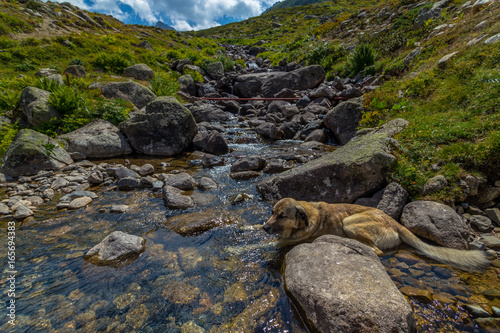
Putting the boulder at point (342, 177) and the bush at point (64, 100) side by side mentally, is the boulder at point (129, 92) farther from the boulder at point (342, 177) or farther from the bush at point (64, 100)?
the boulder at point (342, 177)

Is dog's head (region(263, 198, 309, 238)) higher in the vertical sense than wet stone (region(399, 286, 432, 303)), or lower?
higher

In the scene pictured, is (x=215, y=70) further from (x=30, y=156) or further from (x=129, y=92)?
(x=30, y=156)

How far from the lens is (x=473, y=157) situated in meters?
4.80

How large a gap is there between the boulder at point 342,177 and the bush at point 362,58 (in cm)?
1394

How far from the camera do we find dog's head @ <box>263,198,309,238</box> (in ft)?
Answer: 13.5

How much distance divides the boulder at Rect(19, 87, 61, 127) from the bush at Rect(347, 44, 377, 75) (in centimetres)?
2024

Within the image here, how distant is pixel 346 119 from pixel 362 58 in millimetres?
10089

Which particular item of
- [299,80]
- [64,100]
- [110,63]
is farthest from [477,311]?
[110,63]

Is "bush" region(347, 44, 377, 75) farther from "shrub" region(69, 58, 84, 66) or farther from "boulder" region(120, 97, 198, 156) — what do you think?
"shrub" region(69, 58, 84, 66)

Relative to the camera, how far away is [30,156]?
7.36 m

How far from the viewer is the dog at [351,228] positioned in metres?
3.52

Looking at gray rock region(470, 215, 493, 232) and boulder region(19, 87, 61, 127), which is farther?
boulder region(19, 87, 61, 127)

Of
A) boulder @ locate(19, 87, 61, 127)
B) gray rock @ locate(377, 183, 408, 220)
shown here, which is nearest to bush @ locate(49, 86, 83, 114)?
boulder @ locate(19, 87, 61, 127)

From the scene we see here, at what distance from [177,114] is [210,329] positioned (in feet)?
30.7
